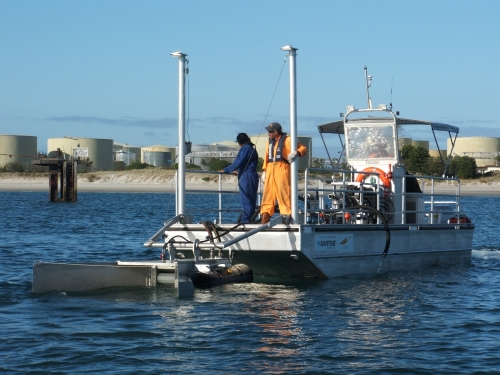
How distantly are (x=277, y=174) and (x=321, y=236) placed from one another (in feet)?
3.96

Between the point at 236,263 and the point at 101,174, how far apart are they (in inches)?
3132

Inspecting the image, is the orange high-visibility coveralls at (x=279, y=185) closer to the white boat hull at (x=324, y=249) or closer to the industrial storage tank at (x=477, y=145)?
the white boat hull at (x=324, y=249)

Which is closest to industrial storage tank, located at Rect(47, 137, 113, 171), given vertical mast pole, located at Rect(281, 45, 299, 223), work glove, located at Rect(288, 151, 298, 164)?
vertical mast pole, located at Rect(281, 45, 299, 223)

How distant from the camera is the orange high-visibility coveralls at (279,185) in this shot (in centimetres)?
1277

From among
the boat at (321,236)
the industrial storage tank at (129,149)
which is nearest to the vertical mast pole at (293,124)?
the boat at (321,236)

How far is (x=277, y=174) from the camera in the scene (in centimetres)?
1290

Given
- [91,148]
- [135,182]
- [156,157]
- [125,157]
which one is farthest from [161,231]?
[125,157]

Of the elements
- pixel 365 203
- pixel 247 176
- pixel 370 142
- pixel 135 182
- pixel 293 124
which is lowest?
pixel 365 203

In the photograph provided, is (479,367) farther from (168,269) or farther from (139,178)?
(139,178)

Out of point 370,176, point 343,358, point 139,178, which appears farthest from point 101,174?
point 343,358

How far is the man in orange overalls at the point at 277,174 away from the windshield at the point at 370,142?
3200 millimetres

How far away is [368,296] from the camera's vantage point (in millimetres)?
11984

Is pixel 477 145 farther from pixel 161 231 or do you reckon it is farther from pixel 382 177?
pixel 161 231

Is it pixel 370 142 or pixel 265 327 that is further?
pixel 370 142
